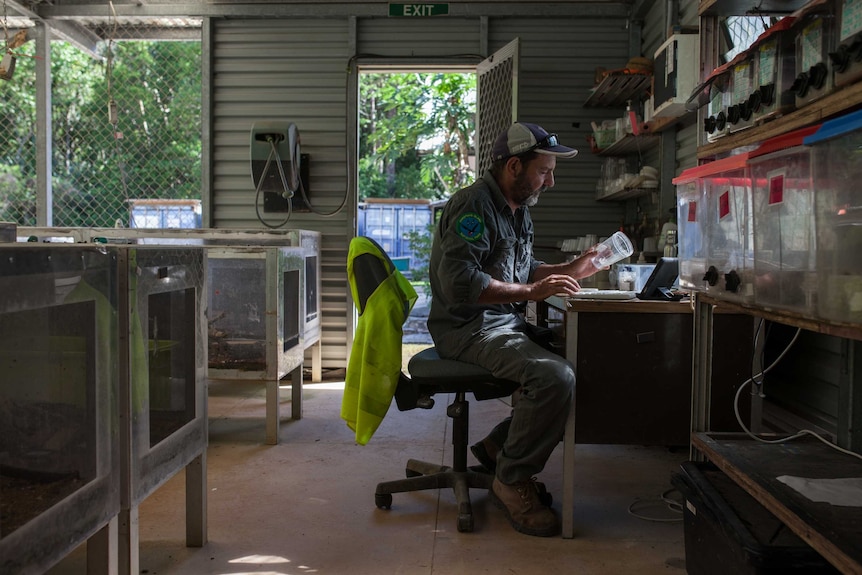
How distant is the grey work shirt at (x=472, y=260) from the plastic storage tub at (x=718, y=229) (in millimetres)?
735

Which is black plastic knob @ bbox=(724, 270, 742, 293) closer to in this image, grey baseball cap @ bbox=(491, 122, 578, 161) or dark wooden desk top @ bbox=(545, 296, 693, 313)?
dark wooden desk top @ bbox=(545, 296, 693, 313)

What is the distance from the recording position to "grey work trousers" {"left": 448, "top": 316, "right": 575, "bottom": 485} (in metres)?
2.52

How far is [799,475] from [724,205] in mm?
774

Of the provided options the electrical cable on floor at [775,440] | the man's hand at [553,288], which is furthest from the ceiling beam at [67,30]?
the electrical cable on floor at [775,440]

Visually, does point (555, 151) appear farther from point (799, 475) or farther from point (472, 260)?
point (799, 475)

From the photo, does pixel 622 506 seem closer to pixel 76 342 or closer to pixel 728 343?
pixel 728 343

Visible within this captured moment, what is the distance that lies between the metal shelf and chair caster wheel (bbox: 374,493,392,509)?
9.54 ft

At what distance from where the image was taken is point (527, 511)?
2654 mm

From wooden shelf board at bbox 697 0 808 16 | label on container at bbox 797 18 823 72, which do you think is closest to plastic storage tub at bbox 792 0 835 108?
label on container at bbox 797 18 823 72

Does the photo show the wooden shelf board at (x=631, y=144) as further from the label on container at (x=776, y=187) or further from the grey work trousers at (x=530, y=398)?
the label on container at (x=776, y=187)

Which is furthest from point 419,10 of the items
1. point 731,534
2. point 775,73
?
point 731,534

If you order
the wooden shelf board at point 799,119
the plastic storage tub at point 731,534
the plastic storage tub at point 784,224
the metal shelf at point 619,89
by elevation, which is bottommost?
the plastic storage tub at point 731,534

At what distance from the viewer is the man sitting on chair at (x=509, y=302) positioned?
256 cm

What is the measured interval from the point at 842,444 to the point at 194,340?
7.19 feet
